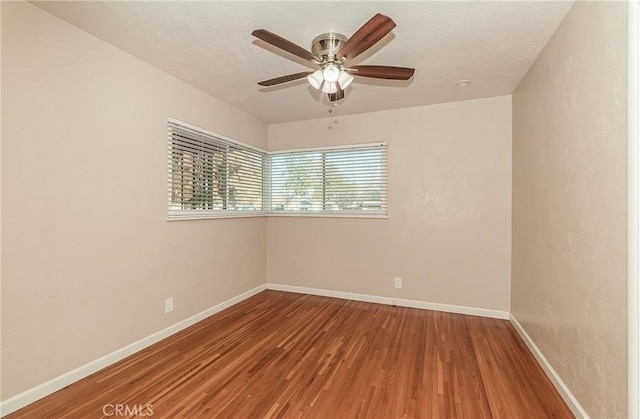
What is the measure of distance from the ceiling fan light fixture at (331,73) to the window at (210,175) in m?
1.75

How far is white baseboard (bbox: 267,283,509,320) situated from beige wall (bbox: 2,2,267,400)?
1.59m

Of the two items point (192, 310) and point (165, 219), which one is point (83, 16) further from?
point (192, 310)

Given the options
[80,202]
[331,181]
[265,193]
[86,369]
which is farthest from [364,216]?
[86,369]

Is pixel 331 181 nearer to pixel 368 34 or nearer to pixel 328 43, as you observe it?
pixel 328 43

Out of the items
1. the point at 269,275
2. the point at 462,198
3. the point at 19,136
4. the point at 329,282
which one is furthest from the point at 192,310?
the point at 462,198

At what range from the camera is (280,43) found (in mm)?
1706

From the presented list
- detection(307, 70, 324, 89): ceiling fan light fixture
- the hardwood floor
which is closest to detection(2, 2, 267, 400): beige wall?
the hardwood floor

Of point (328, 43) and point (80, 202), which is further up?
point (328, 43)

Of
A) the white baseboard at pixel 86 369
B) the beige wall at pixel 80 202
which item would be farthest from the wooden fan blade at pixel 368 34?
the white baseboard at pixel 86 369

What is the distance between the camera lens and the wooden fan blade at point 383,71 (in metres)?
1.98

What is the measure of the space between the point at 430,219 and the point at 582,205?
1.86 m

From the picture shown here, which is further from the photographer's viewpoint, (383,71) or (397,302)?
(397,302)

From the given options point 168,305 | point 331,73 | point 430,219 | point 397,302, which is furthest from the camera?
point 397,302

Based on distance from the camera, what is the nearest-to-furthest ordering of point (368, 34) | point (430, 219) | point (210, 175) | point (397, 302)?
point (368, 34) → point (210, 175) → point (430, 219) → point (397, 302)
